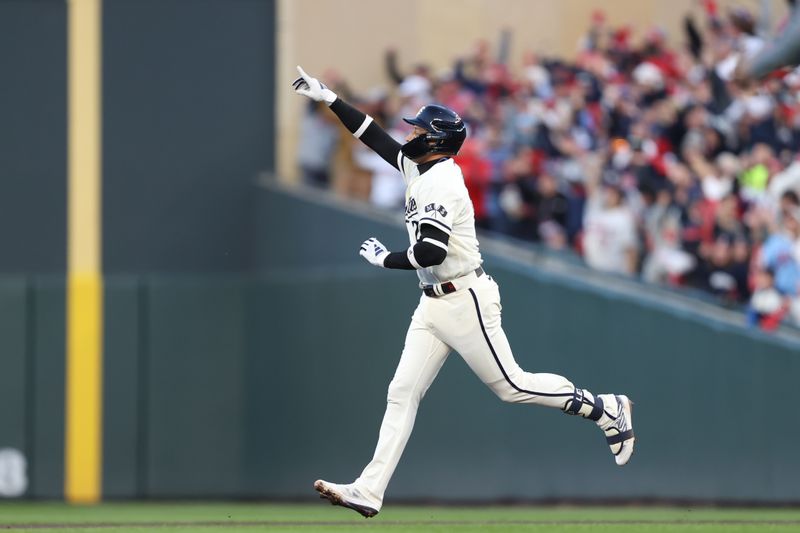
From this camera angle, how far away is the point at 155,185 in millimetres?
17219

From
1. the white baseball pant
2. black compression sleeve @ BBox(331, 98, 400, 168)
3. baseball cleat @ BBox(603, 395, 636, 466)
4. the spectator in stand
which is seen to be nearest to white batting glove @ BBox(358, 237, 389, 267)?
the white baseball pant

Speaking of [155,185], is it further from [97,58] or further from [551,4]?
[551,4]

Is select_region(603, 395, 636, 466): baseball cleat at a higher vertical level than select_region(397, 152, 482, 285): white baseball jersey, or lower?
lower

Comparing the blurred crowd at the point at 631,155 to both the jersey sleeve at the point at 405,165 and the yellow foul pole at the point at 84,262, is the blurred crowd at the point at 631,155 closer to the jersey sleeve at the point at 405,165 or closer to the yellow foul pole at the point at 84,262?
the yellow foul pole at the point at 84,262

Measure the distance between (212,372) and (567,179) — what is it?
4508 mm

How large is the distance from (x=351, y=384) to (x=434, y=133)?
7159 mm

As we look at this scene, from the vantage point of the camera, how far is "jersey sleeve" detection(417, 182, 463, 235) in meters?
8.87

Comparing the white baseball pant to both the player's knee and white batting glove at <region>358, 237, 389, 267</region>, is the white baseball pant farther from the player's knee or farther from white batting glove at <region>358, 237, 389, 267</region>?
white batting glove at <region>358, 237, 389, 267</region>

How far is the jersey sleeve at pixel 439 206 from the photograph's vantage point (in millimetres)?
8867

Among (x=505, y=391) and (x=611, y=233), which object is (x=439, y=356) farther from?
(x=611, y=233)

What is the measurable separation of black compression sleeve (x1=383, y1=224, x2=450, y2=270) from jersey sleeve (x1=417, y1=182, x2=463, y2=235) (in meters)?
0.04

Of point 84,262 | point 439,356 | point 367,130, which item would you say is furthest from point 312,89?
point 84,262

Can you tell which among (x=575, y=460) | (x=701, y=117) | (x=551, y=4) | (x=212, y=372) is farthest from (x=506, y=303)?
(x=551, y=4)

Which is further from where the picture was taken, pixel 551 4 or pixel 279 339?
pixel 551 4
